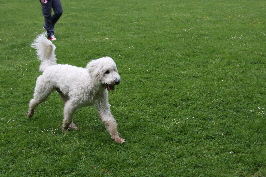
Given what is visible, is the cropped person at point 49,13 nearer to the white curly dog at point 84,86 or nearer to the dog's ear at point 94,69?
the white curly dog at point 84,86

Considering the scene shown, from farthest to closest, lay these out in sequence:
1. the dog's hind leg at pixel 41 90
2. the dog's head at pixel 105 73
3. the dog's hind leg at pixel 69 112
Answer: the dog's hind leg at pixel 41 90
the dog's hind leg at pixel 69 112
the dog's head at pixel 105 73

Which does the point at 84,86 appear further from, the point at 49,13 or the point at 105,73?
the point at 49,13

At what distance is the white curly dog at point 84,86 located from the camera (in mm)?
4793

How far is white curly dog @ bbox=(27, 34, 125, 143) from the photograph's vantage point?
479 cm

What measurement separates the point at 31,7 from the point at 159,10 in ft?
25.4

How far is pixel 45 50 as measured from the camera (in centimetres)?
604

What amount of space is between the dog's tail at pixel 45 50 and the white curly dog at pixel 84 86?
2.3 inches

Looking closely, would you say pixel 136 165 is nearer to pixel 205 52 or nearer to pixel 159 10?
pixel 205 52

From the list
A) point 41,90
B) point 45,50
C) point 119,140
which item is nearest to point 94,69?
point 119,140

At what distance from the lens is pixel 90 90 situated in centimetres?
509

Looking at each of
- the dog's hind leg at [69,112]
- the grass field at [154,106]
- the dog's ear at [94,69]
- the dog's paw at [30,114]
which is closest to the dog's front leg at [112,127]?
the grass field at [154,106]

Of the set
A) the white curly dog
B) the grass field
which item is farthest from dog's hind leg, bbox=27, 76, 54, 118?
the grass field

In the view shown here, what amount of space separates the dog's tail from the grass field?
0.97 metres

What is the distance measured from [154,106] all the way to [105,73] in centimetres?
192
